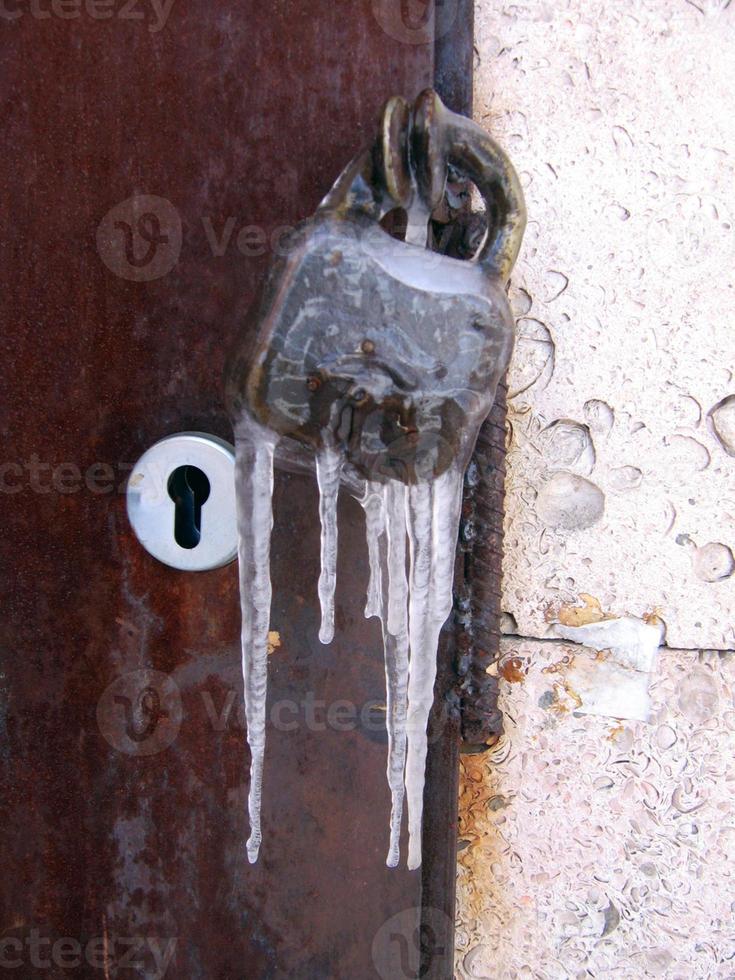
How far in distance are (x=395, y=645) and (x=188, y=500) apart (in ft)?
0.64

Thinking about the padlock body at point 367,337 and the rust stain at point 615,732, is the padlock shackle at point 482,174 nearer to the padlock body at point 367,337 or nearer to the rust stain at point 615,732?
the padlock body at point 367,337

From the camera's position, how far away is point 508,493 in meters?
0.63

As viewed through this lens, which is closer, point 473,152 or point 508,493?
point 473,152

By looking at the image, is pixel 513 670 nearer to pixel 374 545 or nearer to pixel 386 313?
pixel 374 545

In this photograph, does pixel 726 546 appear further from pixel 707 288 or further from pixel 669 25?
pixel 669 25

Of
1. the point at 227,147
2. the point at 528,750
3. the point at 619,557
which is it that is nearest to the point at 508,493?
the point at 619,557

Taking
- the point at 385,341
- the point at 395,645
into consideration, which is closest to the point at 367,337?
the point at 385,341

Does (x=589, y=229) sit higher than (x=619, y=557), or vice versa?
(x=589, y=229)

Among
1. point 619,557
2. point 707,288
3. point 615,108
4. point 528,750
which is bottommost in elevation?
point 528,750

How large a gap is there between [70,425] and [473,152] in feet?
1.22

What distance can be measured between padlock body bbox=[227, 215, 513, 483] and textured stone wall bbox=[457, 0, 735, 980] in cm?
17

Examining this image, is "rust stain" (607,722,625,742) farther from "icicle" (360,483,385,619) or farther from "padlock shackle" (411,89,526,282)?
"padlock shackle" (411,89,526,282)

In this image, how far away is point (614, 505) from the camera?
61 centimetres

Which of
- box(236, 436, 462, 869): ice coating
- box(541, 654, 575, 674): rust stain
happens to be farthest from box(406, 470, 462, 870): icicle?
box(541, 654, 575, 674): rust stain
